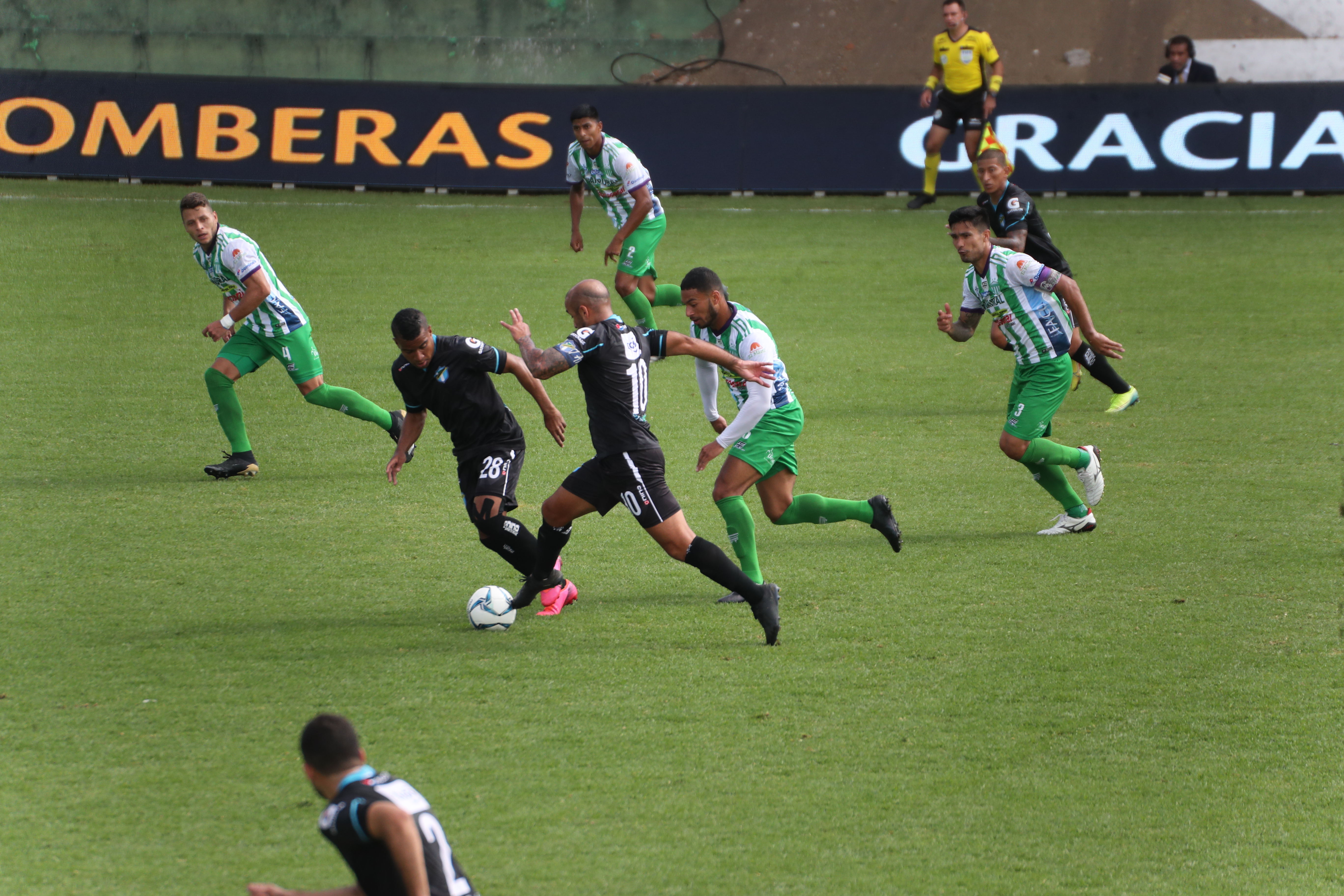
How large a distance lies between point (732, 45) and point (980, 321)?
14.5 metres

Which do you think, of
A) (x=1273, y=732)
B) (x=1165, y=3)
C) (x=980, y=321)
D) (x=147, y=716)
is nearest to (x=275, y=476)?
(x=147, y=716)

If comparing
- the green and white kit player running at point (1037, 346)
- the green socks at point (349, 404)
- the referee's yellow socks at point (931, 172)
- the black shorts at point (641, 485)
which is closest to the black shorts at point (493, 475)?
the black shorts at point (641, 485)

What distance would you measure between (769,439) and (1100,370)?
17.3 ft

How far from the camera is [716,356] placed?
23.9 ft

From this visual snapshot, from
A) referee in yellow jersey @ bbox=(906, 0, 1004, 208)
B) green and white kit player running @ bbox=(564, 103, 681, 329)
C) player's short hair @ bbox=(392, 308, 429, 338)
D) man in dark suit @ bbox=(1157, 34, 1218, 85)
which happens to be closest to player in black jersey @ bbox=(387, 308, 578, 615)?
player's short hair @ bbox=(392, 308, 429, 338)

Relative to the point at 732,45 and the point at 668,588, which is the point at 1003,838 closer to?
the point at 668,588

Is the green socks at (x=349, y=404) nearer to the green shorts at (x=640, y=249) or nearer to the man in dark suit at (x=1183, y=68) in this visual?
the green shorts at (x=640, y=249)

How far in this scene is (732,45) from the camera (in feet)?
95.7

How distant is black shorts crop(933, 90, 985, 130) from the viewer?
20828 millimetres

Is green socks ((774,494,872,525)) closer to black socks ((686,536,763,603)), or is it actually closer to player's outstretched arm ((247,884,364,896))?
black socks ((686,536,763,603))

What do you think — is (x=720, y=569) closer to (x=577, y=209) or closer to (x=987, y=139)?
(x=577, y=209)

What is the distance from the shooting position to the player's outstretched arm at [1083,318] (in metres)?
9.27

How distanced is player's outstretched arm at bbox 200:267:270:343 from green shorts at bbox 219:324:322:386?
26cm

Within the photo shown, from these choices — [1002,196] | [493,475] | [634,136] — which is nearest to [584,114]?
[1002,196]
